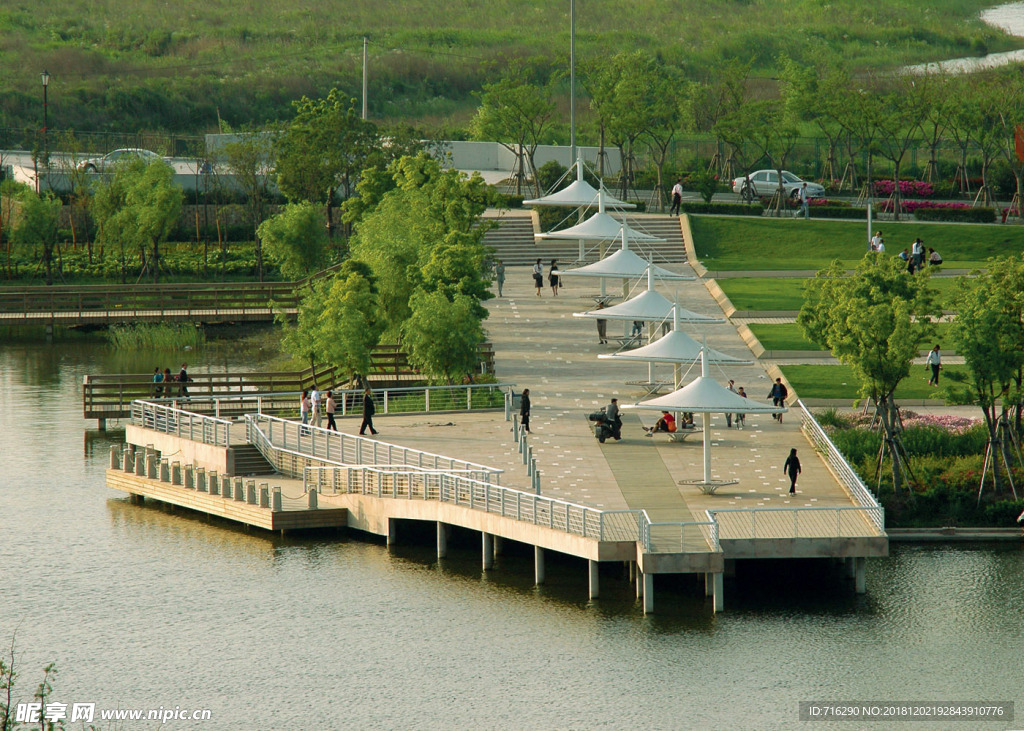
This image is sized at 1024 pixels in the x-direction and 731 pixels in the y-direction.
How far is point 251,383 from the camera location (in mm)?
49562

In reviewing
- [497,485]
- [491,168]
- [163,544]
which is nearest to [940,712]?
[497,485]

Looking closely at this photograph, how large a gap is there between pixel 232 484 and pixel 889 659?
18036mm

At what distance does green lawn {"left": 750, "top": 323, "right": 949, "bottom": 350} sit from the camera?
52.2 metres

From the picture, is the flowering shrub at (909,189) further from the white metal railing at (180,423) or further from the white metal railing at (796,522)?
the white metal railing at (796,522)

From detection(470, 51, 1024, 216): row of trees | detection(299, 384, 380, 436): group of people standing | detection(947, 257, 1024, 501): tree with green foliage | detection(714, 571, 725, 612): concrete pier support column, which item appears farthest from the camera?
detection(470, 51, 1024, 216): row of trees

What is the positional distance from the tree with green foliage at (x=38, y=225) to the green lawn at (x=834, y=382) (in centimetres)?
3869

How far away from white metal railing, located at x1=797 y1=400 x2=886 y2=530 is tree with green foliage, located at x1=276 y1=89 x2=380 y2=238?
126 ft

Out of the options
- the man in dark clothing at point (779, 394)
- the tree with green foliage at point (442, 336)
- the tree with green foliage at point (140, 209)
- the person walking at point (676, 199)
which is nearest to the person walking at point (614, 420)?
the man in dark clothing at point (779, 394)

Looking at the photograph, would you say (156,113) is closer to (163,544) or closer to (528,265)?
(528,265)

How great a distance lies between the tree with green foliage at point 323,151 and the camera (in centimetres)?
7650

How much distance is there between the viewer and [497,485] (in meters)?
34.9

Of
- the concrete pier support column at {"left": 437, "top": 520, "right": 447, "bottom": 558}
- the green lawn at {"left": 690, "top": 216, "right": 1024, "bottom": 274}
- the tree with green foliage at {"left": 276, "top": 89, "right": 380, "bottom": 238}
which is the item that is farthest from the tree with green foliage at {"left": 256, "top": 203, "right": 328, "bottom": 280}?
the concrete pier support column at {"left": 437, "top": 520, "right": 447, "bottom": 558}

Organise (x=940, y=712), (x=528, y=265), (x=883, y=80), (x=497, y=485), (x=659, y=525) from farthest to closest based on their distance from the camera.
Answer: (x=883, y=80) < (x=528, y=265) < (x=497, y=485) < (x=659, y=525) < (x=940, y=712)

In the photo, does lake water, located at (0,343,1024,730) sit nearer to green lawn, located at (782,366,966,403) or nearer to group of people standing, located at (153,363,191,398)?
group of people standing, located at (153,363,191,398)
